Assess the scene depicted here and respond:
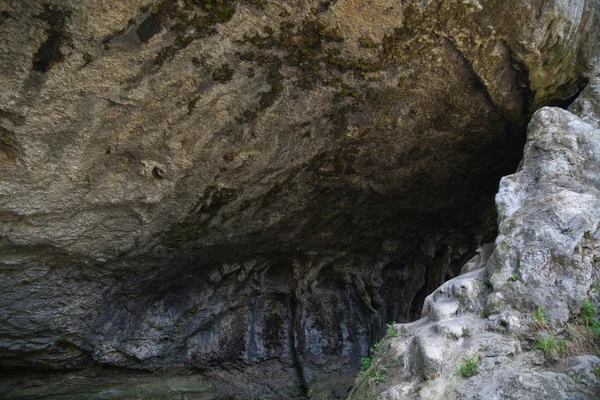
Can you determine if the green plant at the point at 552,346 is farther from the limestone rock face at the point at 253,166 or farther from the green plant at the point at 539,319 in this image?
the limestone rock face at the point at 253,166

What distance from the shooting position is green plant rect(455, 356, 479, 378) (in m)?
2.61

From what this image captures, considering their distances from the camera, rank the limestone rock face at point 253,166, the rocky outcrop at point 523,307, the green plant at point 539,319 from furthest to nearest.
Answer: the limestone rock face at point 253,166 → the green plant at point 539,319 → the rocky outcrop at point 523,307

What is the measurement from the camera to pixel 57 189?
4078 millimetres

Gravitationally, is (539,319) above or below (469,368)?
above

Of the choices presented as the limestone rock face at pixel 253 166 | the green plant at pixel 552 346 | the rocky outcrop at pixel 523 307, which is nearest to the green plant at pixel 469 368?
the rocky outcrop at pixel 523 307

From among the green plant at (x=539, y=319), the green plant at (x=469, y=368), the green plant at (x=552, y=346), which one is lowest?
the green plant at (x=469, y=368)

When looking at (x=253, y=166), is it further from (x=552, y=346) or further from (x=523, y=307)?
(x=552, y=346)

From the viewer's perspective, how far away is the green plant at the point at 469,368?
103 inches

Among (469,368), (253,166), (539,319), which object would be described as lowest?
(469,368)

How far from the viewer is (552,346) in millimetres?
2631

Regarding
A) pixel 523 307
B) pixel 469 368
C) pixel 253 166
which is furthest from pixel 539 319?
pixel 253 166

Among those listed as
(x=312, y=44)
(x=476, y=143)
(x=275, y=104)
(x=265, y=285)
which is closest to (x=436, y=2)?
(x=312, y=44)

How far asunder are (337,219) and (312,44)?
2.66 m

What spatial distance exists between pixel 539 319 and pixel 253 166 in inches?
114
